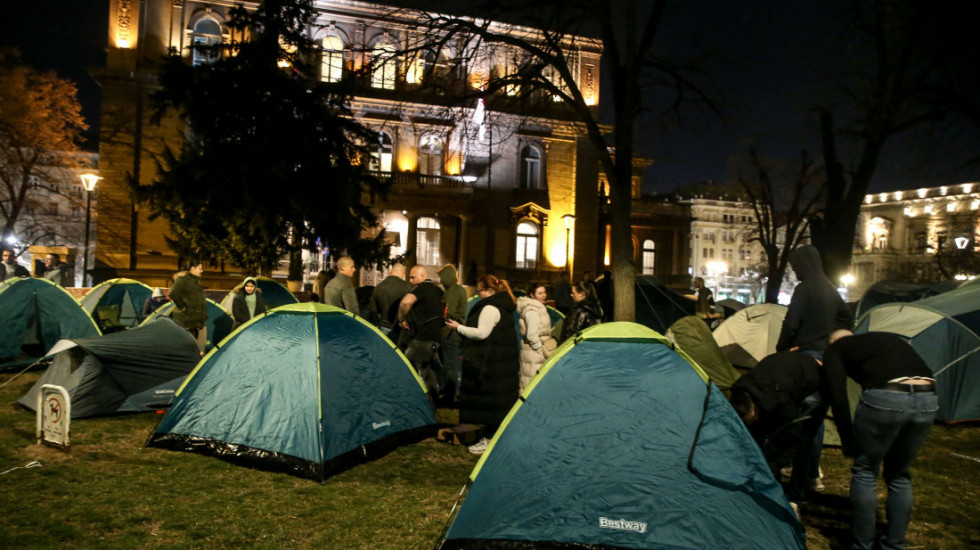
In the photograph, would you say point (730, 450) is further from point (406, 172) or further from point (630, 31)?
point (406, 172)

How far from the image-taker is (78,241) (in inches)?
1805

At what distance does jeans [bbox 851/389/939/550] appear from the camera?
3896 millimetres

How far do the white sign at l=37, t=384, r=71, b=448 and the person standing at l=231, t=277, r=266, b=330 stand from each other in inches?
171

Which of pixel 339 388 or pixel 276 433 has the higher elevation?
pixel 339 388

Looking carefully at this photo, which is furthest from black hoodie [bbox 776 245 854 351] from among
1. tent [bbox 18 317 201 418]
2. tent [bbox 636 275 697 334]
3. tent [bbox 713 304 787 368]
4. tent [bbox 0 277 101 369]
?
tent [bbox 636 275 697 334]

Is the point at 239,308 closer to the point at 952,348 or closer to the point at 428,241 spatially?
the point at 952,348

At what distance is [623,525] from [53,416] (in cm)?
572

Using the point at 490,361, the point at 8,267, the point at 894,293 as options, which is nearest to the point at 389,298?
the point at 490,361

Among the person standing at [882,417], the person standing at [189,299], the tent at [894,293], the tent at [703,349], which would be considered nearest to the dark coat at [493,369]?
the person standing at [882,417]

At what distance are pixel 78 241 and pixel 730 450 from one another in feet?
171

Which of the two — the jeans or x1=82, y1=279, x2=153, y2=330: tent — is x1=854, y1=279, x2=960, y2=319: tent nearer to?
the jeans

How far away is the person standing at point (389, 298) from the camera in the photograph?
989 centimetres

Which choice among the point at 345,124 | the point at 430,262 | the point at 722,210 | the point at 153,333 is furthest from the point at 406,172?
the point at 722,210

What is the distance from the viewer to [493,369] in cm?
659
